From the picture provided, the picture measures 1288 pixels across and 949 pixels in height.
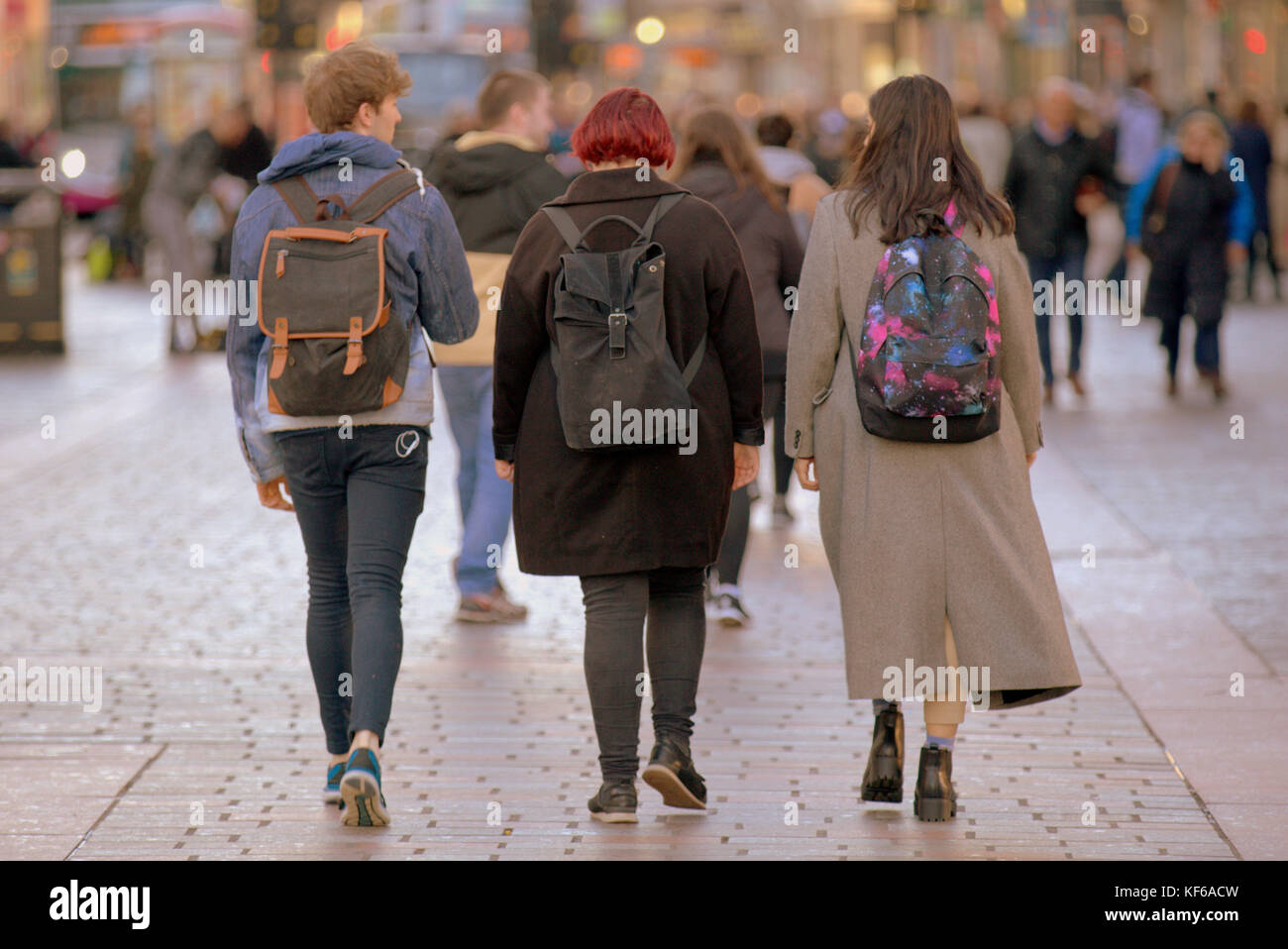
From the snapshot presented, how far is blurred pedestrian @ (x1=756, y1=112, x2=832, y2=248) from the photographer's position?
8500 millimetres

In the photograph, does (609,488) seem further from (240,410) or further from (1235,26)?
(1235,26)

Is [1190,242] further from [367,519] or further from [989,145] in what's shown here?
[367,519]

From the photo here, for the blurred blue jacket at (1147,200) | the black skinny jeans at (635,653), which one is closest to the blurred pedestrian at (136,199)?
the blurred blue jacket at (1147,200)

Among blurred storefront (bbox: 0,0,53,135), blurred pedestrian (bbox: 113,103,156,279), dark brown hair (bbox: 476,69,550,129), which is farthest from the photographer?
blurred storefront (bbox: 0,0,53,135)

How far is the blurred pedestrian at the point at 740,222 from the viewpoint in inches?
280

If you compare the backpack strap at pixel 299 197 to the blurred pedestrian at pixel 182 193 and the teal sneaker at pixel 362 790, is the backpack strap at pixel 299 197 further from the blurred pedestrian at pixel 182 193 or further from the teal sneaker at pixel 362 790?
the blurred pedestrian at pixel 182 193

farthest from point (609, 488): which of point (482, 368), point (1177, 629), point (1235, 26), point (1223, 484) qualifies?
point (1235, 26)

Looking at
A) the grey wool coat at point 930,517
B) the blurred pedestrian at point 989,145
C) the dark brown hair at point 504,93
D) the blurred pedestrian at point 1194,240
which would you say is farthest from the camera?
the blurred pedestrian at point 989,145

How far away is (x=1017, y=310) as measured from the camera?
190 inches

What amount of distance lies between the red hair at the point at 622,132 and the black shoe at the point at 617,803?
1502mm

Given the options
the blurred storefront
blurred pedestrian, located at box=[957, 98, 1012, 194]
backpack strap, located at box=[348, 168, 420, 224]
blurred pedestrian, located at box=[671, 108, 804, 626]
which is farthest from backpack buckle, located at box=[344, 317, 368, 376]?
the blurred storefront

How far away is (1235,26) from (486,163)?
25.1m

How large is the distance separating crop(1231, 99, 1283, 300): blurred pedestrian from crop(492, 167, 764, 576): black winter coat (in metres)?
14.7

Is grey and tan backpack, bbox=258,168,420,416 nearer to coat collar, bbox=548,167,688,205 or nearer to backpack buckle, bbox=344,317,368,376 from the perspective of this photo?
backpack buckle, bbox=344,317,368,376
